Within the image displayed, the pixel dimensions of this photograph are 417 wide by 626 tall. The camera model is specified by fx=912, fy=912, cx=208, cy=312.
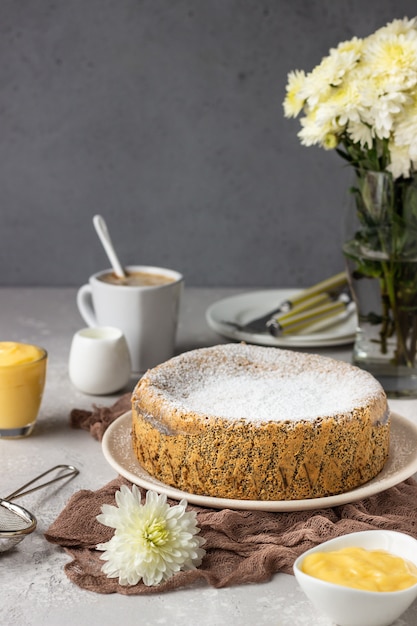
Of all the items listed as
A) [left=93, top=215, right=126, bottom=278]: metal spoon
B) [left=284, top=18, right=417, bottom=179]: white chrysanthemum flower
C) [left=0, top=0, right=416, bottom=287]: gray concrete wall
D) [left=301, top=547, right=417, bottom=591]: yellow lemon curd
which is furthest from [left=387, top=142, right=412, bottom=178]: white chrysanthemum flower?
[left=0, top=0, right=416, bottom=287]: gray concrete wall

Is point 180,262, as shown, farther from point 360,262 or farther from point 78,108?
point 360,262

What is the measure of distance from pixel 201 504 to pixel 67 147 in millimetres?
1355

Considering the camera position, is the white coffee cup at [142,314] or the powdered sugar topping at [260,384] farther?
the white coffee cup at [142,314]

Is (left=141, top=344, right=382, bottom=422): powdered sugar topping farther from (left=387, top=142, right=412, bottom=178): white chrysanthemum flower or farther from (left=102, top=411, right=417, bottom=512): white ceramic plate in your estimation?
(left=387, top=142, right=412, bottom=178): white chrysanthemum flower

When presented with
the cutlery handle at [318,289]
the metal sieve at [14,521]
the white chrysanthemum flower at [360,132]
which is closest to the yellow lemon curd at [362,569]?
the metal sieve at [14,521]

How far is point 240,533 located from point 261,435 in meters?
0.12

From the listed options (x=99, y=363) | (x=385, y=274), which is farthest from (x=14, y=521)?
(x=385, y=274)

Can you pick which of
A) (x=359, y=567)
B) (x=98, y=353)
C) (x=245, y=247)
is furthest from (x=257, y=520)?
(x=245, y=247)

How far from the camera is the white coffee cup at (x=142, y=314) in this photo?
5.55ft

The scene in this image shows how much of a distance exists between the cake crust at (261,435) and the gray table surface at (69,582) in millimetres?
136

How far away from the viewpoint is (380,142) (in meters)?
1.49

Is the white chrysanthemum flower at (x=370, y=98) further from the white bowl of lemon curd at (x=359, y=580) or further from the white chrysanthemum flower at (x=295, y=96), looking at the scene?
the white bowl of lemon curd at (x=359, y=580)

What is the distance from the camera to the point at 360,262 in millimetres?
1580

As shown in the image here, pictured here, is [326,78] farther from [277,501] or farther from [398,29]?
[277,501]
